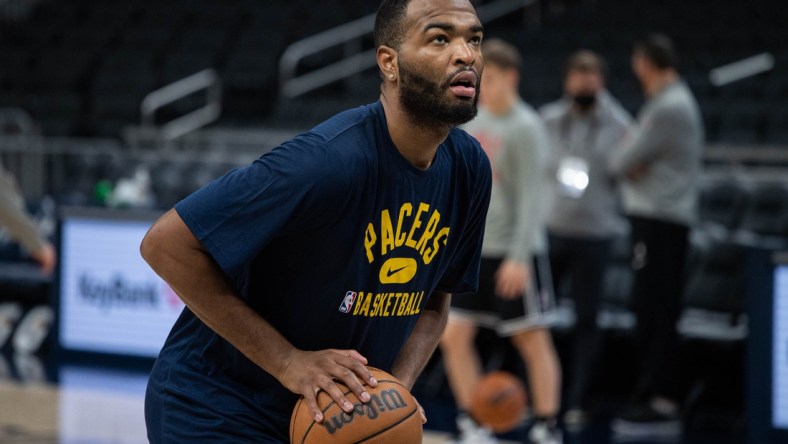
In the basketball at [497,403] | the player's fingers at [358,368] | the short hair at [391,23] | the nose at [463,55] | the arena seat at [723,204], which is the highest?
the short hair at [391,23]

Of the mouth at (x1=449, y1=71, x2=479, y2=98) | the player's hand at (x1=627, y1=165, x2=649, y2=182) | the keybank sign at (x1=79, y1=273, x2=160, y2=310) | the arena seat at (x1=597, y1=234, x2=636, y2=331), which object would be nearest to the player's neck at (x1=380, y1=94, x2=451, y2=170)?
the mouth at (x1=449, y1=71, x2=479, y2=98)

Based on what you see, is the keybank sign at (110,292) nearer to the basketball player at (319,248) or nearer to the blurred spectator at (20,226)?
the blurred spectator at (20,226)

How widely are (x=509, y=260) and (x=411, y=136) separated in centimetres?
364

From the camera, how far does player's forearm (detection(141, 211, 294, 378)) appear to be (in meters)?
2.56

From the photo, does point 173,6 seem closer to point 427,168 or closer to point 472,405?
point 472,405

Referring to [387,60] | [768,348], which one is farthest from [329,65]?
[387,60]

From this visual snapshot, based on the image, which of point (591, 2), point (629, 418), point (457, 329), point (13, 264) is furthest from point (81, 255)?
point (591, 2)

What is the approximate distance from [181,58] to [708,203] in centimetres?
→ 913

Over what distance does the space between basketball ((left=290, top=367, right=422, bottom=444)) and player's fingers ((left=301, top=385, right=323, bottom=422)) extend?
1 centimetres

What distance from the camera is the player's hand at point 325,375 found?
8.38 feet

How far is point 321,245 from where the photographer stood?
266 cm

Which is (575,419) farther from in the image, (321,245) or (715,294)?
(321,245)

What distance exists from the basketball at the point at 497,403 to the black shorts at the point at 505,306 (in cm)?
35

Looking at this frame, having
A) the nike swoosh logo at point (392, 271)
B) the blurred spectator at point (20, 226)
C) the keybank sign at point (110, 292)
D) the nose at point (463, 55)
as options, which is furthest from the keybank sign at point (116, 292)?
the nose at point (463, 55)
